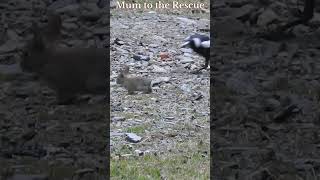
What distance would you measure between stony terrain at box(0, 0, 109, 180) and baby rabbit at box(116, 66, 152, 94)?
141 centimetres

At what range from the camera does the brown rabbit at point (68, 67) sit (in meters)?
3.22

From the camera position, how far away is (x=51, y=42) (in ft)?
10.6

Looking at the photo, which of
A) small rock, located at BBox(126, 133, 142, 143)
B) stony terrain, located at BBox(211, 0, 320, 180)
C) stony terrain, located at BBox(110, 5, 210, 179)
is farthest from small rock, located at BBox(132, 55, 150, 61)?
stony terrain, located at BBox(211, 0, 320, 180)

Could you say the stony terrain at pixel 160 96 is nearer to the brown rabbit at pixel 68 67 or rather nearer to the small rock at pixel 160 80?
the small rock at pixel 160 80

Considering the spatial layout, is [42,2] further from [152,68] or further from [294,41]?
[152,68]

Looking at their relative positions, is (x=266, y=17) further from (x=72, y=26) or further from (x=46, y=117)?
(x=46, y=117)

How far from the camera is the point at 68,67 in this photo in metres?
3.24

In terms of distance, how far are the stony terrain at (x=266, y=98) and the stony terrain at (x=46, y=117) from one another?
A: 0.50 meters

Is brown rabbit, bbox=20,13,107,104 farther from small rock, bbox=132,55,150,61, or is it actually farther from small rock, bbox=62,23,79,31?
small rock, bbox=132,55,150,61

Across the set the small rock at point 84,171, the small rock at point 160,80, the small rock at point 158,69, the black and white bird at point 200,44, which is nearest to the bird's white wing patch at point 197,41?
the black and white bird at point 200,44

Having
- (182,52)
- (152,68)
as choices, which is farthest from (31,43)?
(182,52)

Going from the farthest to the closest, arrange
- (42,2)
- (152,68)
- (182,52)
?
(182,52) < (152,68) < (42,2)

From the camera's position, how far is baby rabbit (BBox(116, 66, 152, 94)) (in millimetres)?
4688

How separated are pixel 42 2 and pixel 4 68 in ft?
1.00
